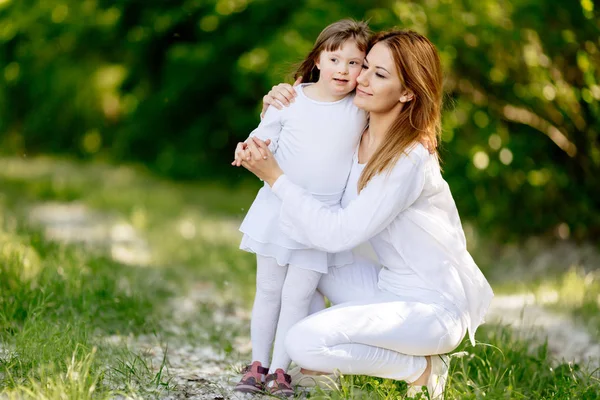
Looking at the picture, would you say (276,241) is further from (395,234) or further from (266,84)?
(266,84)

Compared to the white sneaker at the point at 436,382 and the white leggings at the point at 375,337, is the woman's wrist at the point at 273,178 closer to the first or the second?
the white leggings at the point at 375,337

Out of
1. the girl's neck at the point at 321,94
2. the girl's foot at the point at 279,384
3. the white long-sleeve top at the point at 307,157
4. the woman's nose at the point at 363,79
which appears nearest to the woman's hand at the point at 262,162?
the white long-sleeve top at the point at 307,157

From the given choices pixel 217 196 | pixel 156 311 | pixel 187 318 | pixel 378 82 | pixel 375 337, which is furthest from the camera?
pixel 217 196

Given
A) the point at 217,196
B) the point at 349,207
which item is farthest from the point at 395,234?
the point at 217,196

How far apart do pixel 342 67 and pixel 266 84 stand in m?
5.00

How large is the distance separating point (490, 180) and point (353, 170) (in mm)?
3435

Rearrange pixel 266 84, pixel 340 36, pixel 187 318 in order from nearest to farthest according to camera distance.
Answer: pixel 340 36 → pixel 187 318 → pixel 266 84

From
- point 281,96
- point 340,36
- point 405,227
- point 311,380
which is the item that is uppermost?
point 340,36

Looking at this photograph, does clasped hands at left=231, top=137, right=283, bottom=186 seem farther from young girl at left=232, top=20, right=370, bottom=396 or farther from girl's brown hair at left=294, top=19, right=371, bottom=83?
girl's brown hair at left=294, top=19, right=371, bottom=83

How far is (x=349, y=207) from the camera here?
2.88 meters

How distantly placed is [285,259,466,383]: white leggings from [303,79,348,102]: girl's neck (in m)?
0.80

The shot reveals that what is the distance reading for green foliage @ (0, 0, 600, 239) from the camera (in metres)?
5.98

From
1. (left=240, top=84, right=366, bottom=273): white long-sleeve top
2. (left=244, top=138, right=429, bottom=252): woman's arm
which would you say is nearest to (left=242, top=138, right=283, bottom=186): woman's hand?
(left=244, top=138, right=429, bottom=252): woman's arm

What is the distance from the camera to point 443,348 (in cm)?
287
